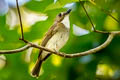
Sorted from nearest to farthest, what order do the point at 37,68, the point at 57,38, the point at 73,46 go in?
1. the point at 73,46
2. the point at 37,68
3. the point at 57,38

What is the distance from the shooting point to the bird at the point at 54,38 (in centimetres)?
213

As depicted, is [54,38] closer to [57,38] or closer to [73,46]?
[57,38]

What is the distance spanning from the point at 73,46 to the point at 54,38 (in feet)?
2.08

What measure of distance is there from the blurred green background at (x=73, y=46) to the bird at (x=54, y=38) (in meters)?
0.04

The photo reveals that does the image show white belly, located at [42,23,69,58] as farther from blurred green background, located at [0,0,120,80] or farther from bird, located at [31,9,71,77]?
blurred green background, located at [0,0,120,80]

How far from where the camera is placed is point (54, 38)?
7.91 ft

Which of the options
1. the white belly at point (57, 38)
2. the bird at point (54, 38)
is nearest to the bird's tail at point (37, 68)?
the bird at point (54, 38)

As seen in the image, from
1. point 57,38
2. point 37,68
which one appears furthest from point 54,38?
point 37,68

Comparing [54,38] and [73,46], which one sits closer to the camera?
[73,46]

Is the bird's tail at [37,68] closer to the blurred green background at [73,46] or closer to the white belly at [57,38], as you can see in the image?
the blurred green background at [73,46]

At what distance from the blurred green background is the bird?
0.04 metres

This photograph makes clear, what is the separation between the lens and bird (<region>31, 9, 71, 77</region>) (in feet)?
6.98

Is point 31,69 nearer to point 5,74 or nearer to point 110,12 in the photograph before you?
point 5,74

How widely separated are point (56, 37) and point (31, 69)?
0.39 meters
